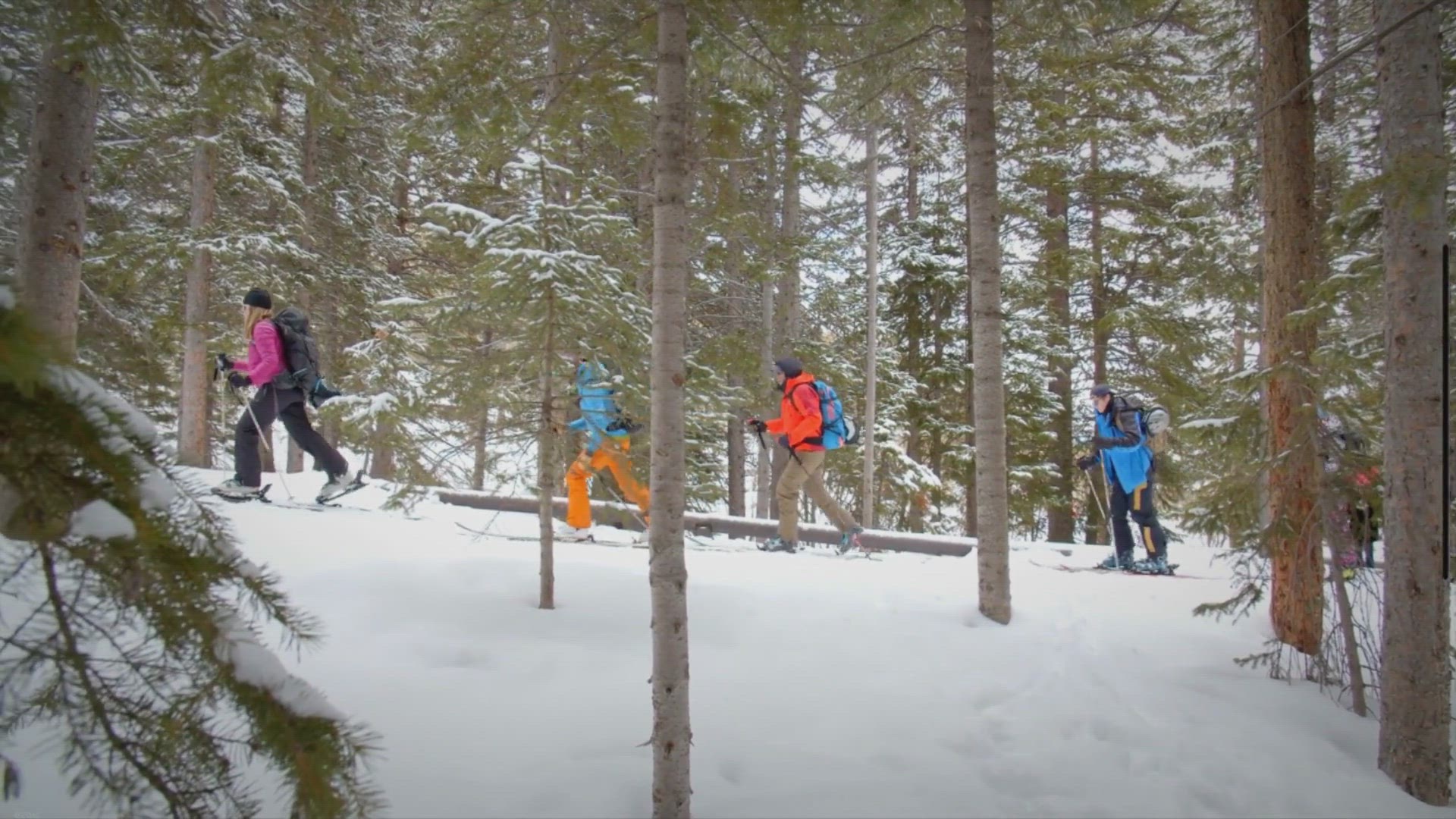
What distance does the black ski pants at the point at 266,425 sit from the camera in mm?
7590

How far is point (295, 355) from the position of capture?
7543 millimetres

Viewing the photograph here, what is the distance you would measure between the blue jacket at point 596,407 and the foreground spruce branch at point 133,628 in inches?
148

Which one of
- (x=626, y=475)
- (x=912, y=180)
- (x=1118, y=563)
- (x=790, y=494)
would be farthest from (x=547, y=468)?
(x=912, y=180)

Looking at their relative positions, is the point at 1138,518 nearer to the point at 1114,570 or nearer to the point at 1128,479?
the point at 1128,479

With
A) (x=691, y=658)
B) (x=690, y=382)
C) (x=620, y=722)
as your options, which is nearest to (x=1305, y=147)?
(x=690, y=382)

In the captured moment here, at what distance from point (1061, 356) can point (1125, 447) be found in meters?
6.88

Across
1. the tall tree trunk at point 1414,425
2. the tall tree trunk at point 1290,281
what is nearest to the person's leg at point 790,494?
the tall tree trunk at point 1290,281

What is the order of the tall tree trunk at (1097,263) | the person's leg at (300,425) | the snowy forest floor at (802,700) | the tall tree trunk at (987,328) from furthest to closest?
the tall tree trunk at (1097,263) → the person's leg at (300,425) → the tall tree trunk at (987,328) → the snowy forest floor at (802,700)

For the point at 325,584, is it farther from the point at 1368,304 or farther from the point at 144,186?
the point at 144,186

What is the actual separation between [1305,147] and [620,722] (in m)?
6.07

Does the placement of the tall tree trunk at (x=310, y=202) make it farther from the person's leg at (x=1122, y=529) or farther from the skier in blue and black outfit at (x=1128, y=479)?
the person's leg at (x=1122, y=529)

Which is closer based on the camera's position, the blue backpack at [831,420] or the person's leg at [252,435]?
the person's leg at [252,435]

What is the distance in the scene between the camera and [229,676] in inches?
54.1

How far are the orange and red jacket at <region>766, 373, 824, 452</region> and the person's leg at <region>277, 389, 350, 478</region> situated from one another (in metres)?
5.11
